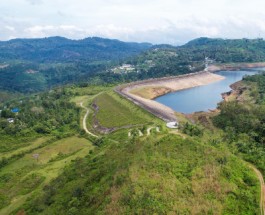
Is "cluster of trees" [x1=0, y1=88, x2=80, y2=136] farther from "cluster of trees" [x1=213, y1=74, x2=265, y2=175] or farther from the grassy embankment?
"cluster of trees" [x1=213, y1=74, x2=265, y2=175]

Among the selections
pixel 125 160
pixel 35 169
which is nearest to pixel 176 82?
pixel 35 169

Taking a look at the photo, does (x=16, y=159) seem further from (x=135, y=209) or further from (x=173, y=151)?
(x=135, y=209)

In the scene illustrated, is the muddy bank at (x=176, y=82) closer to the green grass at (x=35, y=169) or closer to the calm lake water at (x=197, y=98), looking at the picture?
the calm lake water at (x=197, y=98)

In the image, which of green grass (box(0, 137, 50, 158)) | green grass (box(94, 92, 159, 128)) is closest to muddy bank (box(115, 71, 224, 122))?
green grass (box(94, 92, 159, 128))

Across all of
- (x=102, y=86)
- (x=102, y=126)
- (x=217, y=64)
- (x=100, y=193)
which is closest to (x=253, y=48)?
(x=217, y=64)

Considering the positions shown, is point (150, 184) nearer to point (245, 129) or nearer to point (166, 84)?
point (245, 129)
